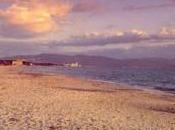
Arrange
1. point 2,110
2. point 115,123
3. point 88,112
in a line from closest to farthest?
point 115,123 < point 2,110 < point 88,112

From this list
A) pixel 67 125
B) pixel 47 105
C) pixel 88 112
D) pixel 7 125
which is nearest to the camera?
pixel 7 125

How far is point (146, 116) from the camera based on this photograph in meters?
24.6

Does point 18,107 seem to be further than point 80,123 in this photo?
Yes

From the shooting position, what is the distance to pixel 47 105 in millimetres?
26266

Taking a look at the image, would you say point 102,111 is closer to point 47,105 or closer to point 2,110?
point 47,105

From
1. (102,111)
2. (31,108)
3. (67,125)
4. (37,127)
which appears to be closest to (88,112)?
(102,111)

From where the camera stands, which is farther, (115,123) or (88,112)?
(88,112)

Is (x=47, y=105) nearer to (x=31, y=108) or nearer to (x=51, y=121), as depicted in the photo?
(x=31, y=108)

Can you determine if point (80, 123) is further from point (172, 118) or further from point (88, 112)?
point (172, 118)

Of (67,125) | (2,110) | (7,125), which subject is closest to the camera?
(7,125)


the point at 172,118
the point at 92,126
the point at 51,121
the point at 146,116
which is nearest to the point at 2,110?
the point at 51,121

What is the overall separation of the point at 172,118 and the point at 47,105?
7.86m

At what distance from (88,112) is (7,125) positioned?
699 cm

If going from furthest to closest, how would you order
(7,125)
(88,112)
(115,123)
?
(88,112) < (115,123) < (7,125)
